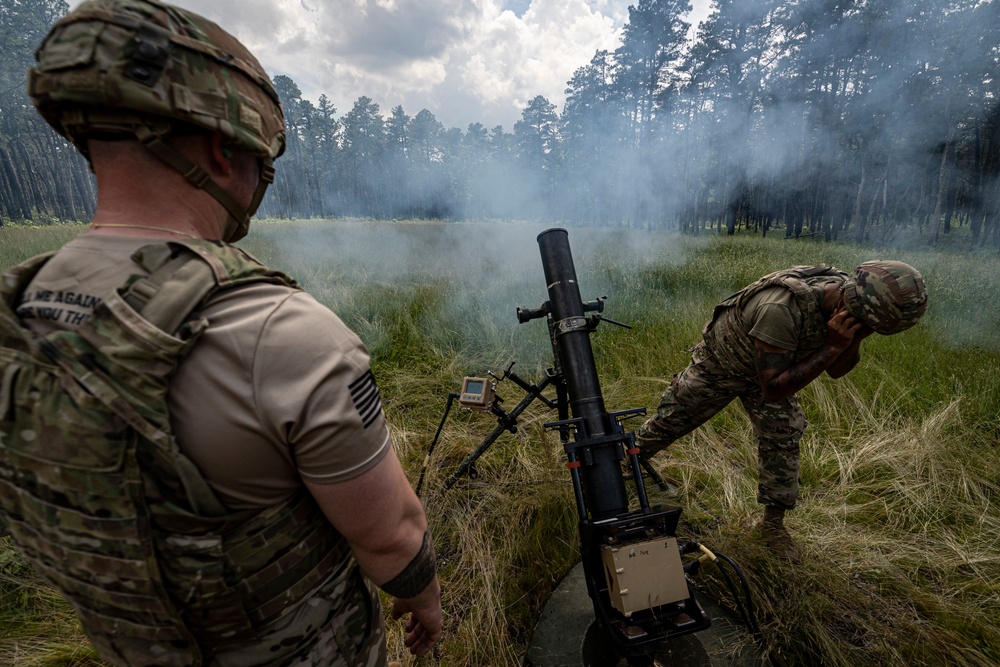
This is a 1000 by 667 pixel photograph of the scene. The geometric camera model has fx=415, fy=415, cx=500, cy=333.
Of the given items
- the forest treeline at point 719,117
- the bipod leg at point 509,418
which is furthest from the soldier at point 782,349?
the forest treeline at point 719,117

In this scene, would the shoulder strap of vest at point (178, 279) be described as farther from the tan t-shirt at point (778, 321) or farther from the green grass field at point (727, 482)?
the tan t-shirt at point (778, 321)

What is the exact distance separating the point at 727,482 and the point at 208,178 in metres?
3.77

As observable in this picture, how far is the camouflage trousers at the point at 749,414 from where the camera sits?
2.80 metres

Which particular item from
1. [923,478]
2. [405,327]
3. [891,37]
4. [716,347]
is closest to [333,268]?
[405,327]

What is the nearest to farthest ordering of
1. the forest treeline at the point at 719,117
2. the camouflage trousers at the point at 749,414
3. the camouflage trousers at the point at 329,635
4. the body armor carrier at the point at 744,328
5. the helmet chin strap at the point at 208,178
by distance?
the helmet chin strap at the point at 208,178, the camouflage trousers at the point at 329,635, the body armor carrier at the point at 744,328, the camouflage trousers at the point at 749,414, the forest treeline at the point at 719,117

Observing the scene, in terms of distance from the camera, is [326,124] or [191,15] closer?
[191,15]

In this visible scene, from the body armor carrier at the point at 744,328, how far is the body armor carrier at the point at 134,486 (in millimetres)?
2831

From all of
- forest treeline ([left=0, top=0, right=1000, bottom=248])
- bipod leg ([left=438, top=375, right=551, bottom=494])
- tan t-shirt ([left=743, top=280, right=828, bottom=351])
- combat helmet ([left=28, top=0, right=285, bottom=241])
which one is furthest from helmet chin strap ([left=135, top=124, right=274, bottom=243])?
forest treeline ([left=0, top=0, right=1000, bottom=248])

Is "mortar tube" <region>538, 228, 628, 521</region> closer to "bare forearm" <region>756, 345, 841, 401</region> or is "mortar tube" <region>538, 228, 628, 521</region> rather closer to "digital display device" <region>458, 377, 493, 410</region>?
"digital display device" <region>458, 377, 493, 410</region>

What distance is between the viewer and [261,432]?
789 millimetres

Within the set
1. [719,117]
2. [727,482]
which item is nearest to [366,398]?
[727,482]

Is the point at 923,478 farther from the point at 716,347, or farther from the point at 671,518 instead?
the point at 671,518

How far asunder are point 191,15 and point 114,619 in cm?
132

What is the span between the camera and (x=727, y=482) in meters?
3.32
